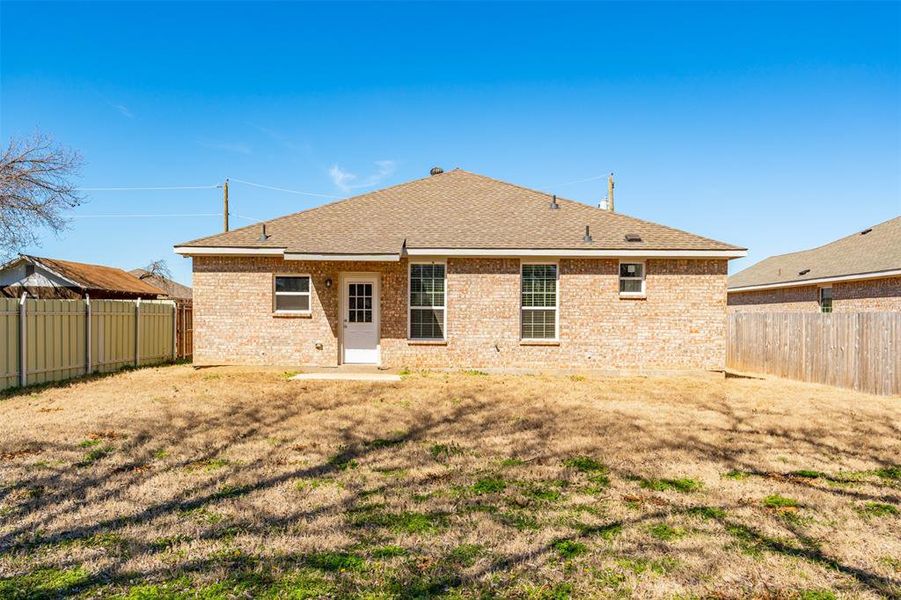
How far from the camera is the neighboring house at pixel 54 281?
2352cm

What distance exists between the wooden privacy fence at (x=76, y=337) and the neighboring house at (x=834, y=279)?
72.4 feet

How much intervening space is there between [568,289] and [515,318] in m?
1.59

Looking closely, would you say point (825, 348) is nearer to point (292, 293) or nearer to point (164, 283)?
point (292, 293)

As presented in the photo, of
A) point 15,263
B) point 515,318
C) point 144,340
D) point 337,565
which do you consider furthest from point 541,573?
point 15,263

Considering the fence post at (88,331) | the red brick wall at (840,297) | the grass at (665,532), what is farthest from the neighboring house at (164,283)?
the grass at (665,532)

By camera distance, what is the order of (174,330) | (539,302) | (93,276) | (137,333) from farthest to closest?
(93,276), (174,330), (137,333), (539,302)

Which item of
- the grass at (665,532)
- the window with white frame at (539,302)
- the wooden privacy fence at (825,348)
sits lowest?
the grass at (665,532)

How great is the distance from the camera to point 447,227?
14570 mm

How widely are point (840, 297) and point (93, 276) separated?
104 feet

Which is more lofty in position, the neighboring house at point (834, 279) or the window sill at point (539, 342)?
the neighboring house at point (834, 279)

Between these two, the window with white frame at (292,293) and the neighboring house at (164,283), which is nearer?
the window with white frame at (292,293)

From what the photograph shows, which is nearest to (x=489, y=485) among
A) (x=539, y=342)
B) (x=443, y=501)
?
(x=443, y=501)

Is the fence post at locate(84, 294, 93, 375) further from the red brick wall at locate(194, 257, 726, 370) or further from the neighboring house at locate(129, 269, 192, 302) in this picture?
the neighboring house at locate(129, 269, 192, 302)

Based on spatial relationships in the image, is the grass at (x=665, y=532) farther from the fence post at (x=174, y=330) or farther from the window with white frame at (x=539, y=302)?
the fence post at (x=174, y=330)
